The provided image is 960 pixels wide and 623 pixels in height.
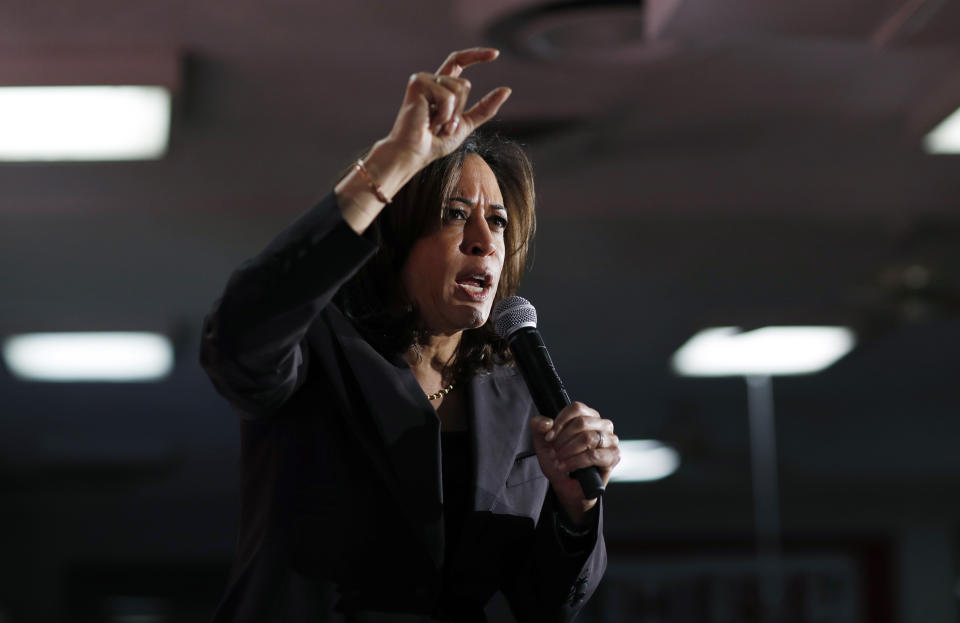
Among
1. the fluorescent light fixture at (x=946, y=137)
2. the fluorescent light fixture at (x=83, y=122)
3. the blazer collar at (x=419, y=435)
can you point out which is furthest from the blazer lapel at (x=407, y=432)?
the fluorescent light fixture at (x=946, y=137)

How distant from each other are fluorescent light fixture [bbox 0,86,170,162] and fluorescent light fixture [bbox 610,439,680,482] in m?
5.16

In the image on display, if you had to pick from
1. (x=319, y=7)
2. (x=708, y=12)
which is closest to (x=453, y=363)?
(x=708, y=12)

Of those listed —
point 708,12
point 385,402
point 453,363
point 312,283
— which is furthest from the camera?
point 708,12

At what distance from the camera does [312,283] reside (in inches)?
37.5

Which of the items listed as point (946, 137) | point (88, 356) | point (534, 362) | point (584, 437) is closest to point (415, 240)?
point (534, 362)

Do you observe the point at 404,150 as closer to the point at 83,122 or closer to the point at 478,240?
the point at 478,240

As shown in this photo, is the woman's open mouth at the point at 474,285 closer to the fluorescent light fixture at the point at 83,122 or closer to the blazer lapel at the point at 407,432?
the blazer lapel at the point at 407,432

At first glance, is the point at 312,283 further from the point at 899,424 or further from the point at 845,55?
the point at 899,424

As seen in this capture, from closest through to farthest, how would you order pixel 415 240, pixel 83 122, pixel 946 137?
pixel 415 240 < pixel 83 122 < pixel 946 137

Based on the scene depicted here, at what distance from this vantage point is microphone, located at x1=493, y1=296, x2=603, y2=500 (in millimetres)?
1037

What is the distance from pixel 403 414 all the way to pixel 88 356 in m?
4.80

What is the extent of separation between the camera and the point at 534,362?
1.14m

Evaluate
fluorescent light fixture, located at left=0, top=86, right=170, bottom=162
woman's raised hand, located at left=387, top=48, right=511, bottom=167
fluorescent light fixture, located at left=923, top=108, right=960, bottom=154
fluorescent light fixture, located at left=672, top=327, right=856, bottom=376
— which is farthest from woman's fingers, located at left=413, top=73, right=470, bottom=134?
fluorescent light fixture, located at left=672, top=327, right=856, bottom=376

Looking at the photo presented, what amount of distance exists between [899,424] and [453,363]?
287 inches
